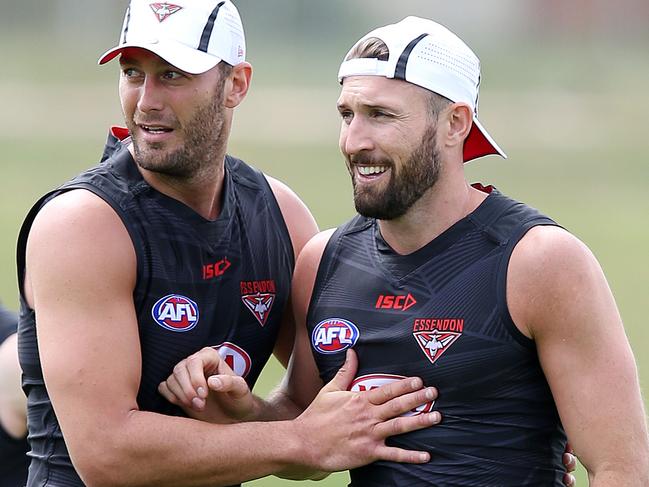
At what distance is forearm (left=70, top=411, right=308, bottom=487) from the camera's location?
16.7ft

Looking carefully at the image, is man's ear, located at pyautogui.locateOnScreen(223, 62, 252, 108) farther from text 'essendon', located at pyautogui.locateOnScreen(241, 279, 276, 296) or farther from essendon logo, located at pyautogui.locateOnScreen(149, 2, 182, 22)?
text 'essendon', located at pyautogui.locateOnScreen(241, 279, 276, 296)

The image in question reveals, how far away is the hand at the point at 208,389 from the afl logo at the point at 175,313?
0.14 metres

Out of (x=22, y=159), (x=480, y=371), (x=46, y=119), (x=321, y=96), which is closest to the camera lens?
(x=480, y=371)

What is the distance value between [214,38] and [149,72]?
338mm

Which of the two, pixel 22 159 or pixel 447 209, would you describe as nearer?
pixel 447 209

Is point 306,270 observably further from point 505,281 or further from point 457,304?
point 505,281

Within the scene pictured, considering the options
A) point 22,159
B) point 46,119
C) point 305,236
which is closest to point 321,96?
point 46,119

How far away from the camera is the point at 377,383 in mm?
5219

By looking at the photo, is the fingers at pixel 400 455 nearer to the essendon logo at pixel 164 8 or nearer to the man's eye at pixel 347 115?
the man's eye at pixel 347 115

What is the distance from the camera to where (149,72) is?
550 cm

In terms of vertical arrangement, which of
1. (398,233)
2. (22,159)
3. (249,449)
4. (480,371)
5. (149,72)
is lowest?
(22,159)

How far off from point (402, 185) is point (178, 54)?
1105 millimetres

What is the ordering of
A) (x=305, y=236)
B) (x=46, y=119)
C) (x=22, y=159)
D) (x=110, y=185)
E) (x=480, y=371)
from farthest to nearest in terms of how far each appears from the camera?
(x=46, y=119), (x=22, y=159), (x=305, y=236), (x=110, y=185), (x=480, y=371)

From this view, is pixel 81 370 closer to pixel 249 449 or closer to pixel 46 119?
pixel 249 449
